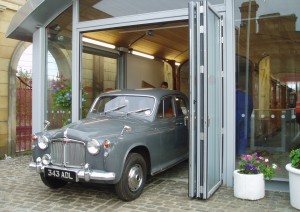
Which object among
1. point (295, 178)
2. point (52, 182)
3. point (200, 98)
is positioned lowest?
point (52, 182)

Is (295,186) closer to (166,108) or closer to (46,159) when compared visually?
(166,108)

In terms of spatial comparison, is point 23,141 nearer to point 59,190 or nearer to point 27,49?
point 27,49

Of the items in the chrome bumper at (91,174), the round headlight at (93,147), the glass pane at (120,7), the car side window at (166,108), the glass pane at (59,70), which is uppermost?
the glass pane at (120,7)

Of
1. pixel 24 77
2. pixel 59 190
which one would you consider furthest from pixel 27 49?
pixel 59 190

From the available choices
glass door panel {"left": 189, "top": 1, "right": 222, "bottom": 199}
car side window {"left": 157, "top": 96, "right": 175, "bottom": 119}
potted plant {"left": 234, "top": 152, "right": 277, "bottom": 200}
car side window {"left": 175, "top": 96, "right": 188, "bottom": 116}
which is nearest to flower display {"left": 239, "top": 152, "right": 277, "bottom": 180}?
potted plant {"left": 234, "top": 152, "right": 277, "bottom": 200}

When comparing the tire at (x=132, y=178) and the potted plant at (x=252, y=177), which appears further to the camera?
the potted plant at (x=252, y=177)

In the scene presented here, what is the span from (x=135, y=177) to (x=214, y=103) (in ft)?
6.17

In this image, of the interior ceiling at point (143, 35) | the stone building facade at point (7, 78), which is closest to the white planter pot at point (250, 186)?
the interior ceiling at point (143, 35)

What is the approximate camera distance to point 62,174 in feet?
17.4

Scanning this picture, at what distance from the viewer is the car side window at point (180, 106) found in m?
7.52

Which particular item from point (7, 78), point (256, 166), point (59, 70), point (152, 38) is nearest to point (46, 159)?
point (256, 166)

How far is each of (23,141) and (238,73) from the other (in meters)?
7.19

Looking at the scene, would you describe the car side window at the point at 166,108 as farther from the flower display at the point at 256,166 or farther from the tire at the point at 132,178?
the flower display at the point at 256,166

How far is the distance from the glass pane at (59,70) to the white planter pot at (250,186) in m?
4.59
